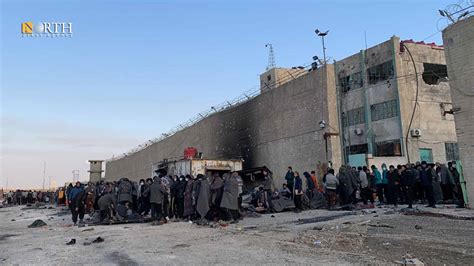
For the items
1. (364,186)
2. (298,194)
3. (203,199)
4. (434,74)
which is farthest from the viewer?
(434,74)

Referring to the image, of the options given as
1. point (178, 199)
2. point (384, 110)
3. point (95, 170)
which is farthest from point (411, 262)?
point (95, 170)

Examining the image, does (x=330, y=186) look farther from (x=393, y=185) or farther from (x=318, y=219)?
(x=318, y=219)

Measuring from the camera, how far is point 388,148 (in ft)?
74.2

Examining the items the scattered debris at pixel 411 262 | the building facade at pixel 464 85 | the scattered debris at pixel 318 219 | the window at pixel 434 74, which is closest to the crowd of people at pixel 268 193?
the building facade at pixel 464 85

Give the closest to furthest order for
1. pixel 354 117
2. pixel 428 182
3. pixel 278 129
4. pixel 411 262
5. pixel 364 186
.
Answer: pixel 411 262, pixel 428 182, pixel 364 186, pixel 354 117, pixel 278 129

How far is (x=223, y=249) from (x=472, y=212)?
6966 mm

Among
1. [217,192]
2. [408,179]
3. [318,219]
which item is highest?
[408,179]

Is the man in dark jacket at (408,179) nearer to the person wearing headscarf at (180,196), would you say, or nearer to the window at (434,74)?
the person wearing headscarf at (180,196)

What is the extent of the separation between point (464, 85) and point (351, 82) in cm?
1220

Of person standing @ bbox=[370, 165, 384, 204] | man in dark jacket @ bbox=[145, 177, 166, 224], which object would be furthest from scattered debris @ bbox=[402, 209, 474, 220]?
man in dark jacket @ bbox=[145, 177, 166, 224]

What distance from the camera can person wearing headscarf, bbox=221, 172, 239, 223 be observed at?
11.8 m

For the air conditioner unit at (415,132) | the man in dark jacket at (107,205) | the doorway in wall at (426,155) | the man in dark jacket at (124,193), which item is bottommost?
the man in dark jacket at (107,205)

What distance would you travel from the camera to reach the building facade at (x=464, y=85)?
1134cm

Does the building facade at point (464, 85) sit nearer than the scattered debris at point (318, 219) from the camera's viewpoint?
No
